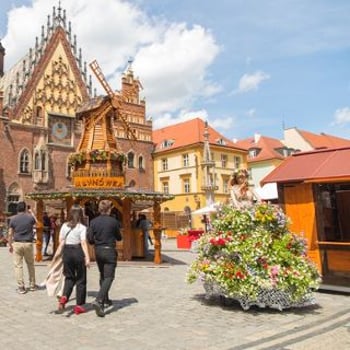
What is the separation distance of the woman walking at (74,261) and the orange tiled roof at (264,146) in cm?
4301

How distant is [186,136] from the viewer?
44.6 m

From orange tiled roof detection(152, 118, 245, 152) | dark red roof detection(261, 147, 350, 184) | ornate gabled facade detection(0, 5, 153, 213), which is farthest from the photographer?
orange tiled roof detection(152, 118, 245, 152)

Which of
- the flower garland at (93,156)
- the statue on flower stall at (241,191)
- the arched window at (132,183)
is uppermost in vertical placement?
the arched window at (132,183)

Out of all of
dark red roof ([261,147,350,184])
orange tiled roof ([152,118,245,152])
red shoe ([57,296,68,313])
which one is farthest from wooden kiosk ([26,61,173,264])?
orange tiled roof ([152,118,245,152])

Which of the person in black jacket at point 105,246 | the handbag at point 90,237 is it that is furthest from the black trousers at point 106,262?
the handbag at point 90,237

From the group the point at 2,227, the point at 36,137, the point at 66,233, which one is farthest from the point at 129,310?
the point at 36,137

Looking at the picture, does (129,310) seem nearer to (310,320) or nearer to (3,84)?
(310,320)

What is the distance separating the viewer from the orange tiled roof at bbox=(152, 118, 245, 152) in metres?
43.6

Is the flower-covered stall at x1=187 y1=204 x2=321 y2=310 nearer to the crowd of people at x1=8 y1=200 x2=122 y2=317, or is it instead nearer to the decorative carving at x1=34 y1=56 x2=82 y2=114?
the crowd of people at x1=8 y1=200 x2=122 y2=317

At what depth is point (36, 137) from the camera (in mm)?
34500

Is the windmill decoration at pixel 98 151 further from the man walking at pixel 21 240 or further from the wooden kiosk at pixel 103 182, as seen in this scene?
the man walking at pixel 21 240

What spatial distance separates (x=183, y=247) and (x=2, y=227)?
40.2 ft

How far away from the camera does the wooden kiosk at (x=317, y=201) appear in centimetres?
866

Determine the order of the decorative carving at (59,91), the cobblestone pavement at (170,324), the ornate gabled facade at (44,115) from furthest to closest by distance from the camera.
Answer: the decorative carving at (59,91), the ornate gabled facade at (44,115), the cobblestone pavement at (170,324)
